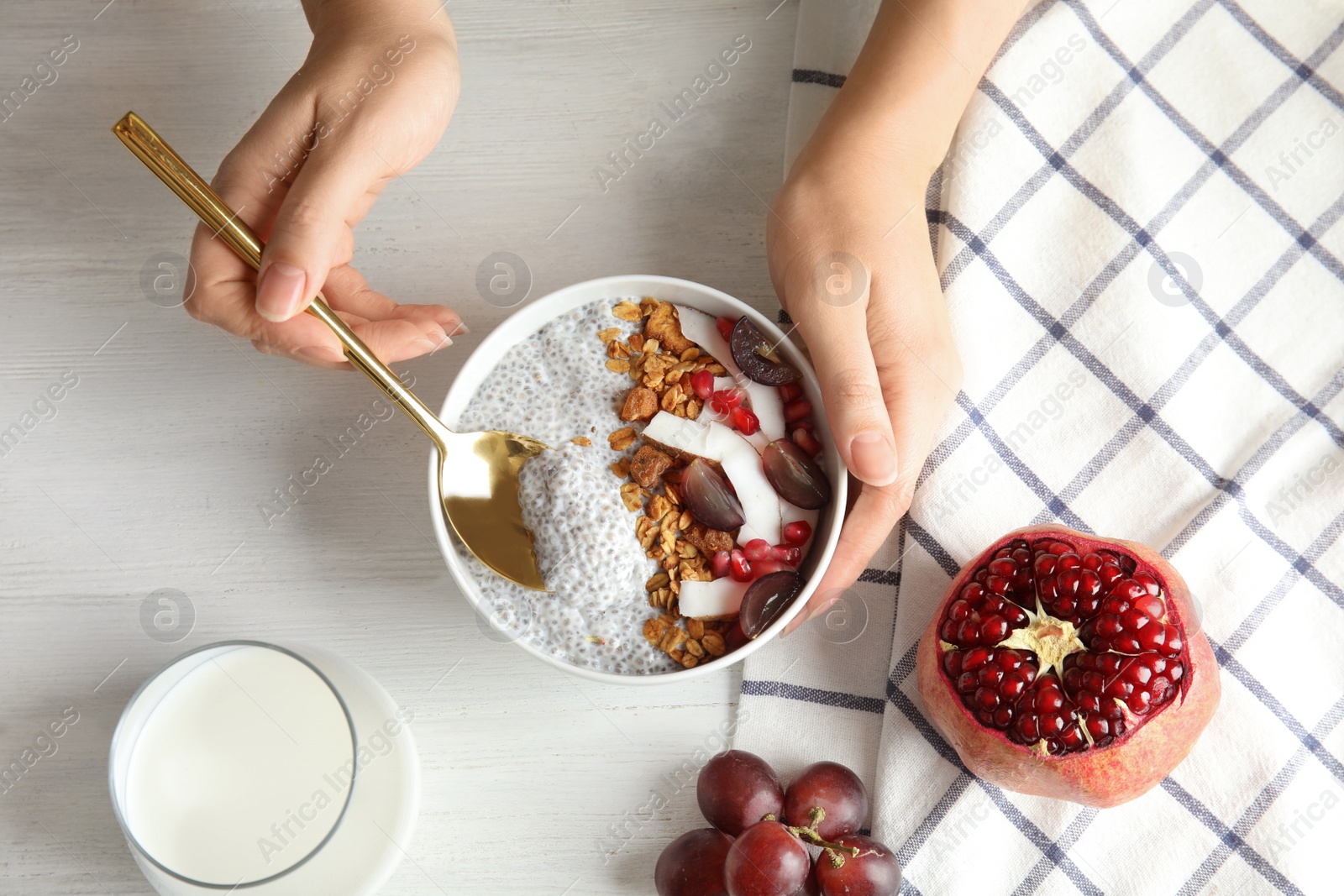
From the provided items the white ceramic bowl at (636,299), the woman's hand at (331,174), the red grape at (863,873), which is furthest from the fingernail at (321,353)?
the red grape at (863,873)

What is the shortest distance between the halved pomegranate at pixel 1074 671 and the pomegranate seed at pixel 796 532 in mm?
Answer: 181

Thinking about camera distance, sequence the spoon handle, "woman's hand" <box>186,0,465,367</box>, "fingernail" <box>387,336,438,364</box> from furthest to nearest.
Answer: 1. "fingernail" <box>387,336,438,364</box>
2. "woman's hand" <box>186,0,465,367</box>
3. the spoon handle

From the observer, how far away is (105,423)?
1317mm

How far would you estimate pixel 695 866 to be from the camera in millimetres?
1091

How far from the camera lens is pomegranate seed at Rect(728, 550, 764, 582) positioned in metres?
1.08

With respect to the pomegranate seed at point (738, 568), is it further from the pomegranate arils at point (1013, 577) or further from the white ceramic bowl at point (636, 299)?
the pomegranate arils at point (1013, 577)

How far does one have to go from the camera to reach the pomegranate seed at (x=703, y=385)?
1.11 m

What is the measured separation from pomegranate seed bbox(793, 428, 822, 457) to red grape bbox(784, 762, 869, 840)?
375 mm

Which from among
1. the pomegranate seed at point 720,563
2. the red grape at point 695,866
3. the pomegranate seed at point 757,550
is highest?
the pomegranate seed at point 757,550

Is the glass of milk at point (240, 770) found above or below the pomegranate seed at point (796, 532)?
below

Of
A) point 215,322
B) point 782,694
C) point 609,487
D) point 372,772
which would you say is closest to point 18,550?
point 215,322

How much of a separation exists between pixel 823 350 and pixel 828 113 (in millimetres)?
355

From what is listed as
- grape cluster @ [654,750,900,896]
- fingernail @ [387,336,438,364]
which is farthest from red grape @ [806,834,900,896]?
fingernail @ [387,336,438,364]

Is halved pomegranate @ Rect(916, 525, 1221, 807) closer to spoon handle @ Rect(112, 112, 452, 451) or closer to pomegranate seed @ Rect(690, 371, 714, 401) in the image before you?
pomegranate seed @ Rect(690, 371, 714, 401)
